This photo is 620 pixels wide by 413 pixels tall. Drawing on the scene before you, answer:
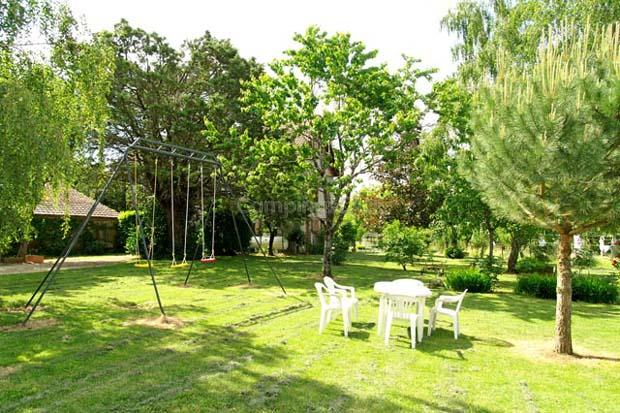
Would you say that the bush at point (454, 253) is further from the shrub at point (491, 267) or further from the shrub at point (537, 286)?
the shrub at point (537, 286)

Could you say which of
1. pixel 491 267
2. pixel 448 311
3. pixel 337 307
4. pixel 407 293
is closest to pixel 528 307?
pixel 491 267

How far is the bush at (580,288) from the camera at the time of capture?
11258 mm

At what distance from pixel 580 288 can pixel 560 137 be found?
8285 mm

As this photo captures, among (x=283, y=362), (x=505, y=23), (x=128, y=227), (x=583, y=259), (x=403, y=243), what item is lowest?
(x=283, y=362)

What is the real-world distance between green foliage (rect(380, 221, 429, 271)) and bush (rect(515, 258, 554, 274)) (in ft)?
13.0

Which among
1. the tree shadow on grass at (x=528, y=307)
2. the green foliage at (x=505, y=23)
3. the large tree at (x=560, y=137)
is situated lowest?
the tree shadow on grass at (x=528, y=307)

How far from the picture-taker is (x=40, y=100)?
6.80m

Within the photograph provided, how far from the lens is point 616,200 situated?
517 centimetres

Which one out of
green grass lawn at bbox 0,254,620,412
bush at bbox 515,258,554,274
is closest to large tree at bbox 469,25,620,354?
green grass lawn at bbox 0,254,620,412

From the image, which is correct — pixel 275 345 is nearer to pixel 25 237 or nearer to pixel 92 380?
pixel 92 380

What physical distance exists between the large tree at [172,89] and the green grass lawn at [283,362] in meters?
9.92

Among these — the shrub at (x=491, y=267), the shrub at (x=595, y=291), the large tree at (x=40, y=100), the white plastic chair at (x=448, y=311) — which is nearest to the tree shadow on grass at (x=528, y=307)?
the shrub at (x=595, y=291)

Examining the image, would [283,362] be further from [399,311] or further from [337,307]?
[399,311]

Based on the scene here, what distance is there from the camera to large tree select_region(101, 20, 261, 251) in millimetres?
17828
